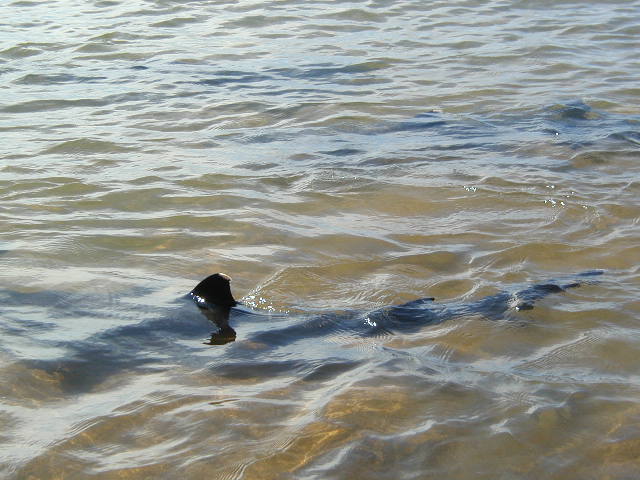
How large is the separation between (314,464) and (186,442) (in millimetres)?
465

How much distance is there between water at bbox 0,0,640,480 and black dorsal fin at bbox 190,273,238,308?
3.5 inches

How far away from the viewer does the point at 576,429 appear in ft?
10.1

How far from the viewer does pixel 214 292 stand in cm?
396

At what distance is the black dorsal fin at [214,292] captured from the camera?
3902mm

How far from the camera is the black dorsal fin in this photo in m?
3.90

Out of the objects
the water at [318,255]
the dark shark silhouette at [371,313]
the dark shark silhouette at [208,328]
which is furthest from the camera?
the dark shark silhouette at [371,313]

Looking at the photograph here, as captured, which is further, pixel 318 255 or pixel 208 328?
pixel 318 255

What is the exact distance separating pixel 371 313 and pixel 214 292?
73cm

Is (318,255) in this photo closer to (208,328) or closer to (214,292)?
(214,292)

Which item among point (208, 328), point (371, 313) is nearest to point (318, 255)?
point (371, 313)

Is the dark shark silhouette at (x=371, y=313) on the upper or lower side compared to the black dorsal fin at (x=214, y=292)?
lower

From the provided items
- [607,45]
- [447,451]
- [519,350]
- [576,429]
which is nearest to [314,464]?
[447,451]

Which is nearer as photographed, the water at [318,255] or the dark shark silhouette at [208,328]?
the water at [318,255]

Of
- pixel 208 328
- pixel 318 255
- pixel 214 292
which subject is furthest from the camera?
pixel 318 255
